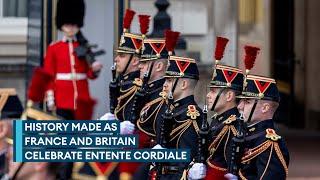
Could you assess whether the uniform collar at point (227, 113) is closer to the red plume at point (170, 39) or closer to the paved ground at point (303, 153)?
the red plume at point (170, 39)

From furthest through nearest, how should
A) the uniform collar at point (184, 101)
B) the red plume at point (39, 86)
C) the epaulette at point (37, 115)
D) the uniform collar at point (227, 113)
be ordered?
1. the red plume at point (39, 86)
2. the uniform collar at point (184, 101)
3. the uniform collar at point (227, 113)
4. the epaulette at point (37, 115)

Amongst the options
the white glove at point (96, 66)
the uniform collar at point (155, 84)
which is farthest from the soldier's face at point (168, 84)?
the white glove at point (96, 66)

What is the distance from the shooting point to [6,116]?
643 centimetres

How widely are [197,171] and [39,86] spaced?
89.8 inches

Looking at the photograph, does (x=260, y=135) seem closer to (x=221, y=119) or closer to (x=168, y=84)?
(x=221, y=119)

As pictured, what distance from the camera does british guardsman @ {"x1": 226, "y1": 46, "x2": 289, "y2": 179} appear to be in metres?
7.07

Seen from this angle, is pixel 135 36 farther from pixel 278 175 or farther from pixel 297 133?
pixel 297 133

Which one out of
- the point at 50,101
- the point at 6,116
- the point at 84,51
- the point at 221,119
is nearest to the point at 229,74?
the point at 221,119

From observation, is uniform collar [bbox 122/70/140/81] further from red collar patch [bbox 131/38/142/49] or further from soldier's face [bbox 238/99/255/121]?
soldier's face [bbox 238/99/255/121]

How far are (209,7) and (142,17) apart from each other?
5368 millimetres

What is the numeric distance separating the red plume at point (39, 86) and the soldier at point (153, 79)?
2.65ft

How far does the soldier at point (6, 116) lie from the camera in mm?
6293

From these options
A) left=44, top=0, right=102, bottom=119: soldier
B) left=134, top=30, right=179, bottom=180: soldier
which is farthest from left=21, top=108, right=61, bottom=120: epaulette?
left=44, top=0, right=102, bottom=119: soldier

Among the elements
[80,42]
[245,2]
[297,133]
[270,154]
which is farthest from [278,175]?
[245,2]
